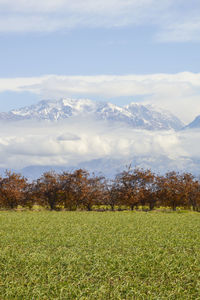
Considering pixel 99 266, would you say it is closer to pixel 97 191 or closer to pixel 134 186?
pixel 97 191

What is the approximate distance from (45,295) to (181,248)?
11043 mm

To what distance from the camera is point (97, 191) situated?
2306 inches

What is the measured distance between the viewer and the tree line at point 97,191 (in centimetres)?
5797

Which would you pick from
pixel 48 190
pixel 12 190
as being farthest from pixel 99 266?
pixel 12 190

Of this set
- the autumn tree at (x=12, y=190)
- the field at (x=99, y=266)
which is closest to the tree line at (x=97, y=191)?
the autumn tree at (x=12, y=190)

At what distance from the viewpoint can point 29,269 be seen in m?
16.2

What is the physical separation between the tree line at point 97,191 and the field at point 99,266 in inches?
1244

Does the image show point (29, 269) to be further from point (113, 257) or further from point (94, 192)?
point (94, 192)

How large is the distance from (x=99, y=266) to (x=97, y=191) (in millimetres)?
41932

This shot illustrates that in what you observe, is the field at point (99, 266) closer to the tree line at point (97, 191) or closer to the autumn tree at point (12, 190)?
the tree line at point (97, 191)

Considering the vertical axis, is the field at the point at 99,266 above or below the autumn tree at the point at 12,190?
below

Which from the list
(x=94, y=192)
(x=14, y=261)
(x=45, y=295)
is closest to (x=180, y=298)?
(x=45, y=295)

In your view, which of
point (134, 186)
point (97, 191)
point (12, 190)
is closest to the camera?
point (12, 190)

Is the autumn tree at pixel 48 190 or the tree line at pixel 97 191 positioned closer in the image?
the tree line at pixel 97 191
